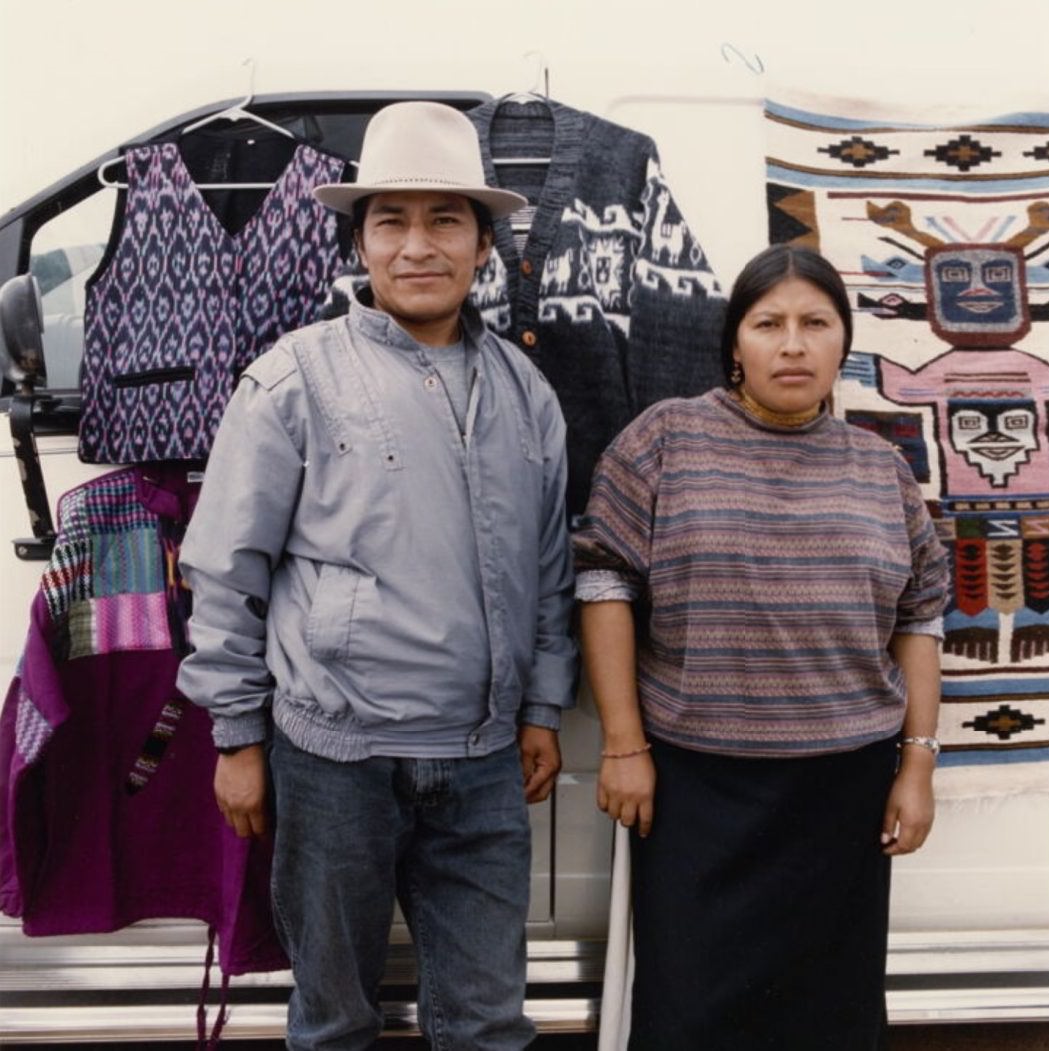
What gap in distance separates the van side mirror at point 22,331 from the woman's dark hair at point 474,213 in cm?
68

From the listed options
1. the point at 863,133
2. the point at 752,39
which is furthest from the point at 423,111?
the point at 863,133

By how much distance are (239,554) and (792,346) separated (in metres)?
0.93

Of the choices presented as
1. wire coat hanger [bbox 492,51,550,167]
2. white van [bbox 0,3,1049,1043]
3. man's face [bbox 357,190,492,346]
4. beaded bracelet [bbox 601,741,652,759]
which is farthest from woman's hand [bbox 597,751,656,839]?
wire coat hanger [bbox 492,51,550,167]

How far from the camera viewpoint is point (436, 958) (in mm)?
1669

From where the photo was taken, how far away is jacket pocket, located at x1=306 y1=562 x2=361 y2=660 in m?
1.44

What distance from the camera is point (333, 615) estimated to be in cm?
145

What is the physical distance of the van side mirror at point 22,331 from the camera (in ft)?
6.09

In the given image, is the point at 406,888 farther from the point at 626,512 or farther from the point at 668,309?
the point at 668,309

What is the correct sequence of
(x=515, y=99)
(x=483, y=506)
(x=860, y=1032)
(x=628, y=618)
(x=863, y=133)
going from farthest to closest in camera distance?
(x=863, y=133) < (x=515, y=99) < (x=860, y=1032) < (x=628, y=618) < (x=483, y=506)

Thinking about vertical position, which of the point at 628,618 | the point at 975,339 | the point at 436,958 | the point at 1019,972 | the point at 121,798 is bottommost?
the point at 1019,972

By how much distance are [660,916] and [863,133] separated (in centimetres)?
163

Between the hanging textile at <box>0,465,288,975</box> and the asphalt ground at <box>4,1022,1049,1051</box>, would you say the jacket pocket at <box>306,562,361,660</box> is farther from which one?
the asphalt ground at <box>4,1022,1049,1051</box>

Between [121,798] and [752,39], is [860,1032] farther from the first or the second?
[752,39]

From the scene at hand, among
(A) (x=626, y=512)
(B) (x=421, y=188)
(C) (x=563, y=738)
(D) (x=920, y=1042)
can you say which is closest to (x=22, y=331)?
(B) (x=421, y=188)
